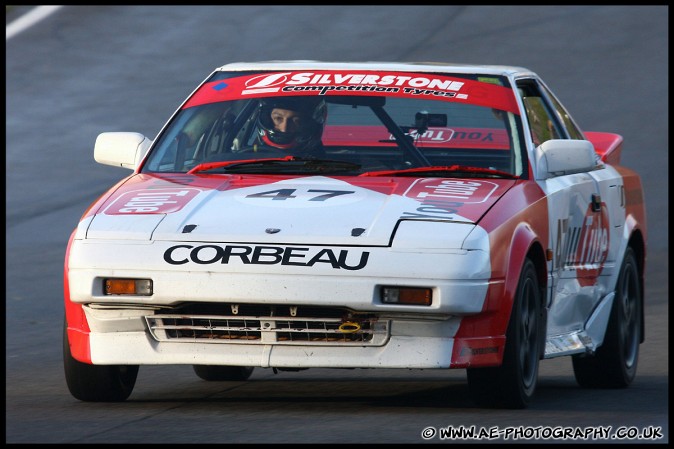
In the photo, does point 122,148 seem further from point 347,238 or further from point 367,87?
point 347,238

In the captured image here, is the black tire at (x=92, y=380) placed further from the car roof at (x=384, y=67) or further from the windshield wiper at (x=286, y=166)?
the car roof at (x=384, y=67)

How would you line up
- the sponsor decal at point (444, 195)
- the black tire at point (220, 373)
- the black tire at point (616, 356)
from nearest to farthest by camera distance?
the sponsor decal at point (444, 195), the black tire at point (220, 373), the black tire at point (616, 356)

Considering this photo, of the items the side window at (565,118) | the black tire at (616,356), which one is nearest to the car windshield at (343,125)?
the side window at (565,118)

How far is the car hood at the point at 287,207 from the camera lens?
667 cm

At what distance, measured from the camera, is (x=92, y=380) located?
7.07m

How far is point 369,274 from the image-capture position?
21.3 ft

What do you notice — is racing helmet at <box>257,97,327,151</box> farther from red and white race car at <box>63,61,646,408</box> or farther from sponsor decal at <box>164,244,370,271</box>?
sponsor decal at <box>164,244,370,271</box>

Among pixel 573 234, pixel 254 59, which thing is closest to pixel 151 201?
pixel 573 234

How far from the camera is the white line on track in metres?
24.2

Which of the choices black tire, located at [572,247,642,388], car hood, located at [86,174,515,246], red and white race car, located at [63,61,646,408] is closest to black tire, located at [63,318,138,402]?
red and white race car, located at [63,61,646,408]

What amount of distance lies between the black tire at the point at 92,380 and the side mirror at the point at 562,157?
2.19m

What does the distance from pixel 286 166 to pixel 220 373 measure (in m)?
1.49

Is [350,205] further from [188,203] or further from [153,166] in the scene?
[153,166]

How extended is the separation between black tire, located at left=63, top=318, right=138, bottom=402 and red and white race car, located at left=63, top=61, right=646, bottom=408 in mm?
14
